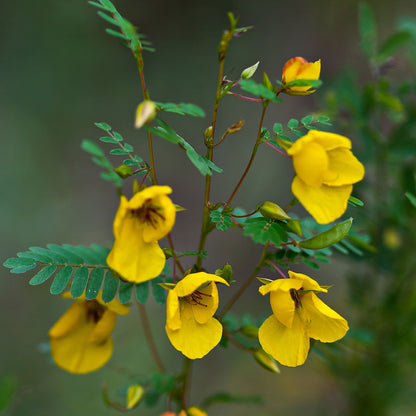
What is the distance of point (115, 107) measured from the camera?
3.60m

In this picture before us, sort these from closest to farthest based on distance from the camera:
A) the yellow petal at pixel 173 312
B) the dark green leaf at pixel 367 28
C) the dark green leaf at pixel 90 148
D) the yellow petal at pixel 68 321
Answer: the dark green leaf at pixel 90 148
the yellow petal at pixel 173 312
the yellow petal at pixel 68 321
the dark green leaf at pixel 367 28

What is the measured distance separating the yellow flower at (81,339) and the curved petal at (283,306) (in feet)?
1.47

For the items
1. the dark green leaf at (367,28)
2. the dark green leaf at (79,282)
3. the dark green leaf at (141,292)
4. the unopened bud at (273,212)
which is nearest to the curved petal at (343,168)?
the unopened bud at (273,212)

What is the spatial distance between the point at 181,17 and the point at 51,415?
330 cm

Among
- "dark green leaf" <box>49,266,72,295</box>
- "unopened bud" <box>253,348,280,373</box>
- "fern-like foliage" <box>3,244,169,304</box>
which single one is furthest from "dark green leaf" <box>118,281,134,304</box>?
"unopened bud" <box>253,348,280,373</box>

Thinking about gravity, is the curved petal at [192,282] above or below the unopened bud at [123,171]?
below

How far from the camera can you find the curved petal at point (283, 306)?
89 cm

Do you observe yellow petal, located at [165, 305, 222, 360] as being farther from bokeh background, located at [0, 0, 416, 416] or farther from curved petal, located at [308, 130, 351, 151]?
bokeh background, located at [0, 0, 416, 416]

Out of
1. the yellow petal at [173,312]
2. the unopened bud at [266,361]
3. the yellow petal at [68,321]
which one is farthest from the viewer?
the yellow petal at [68,321]

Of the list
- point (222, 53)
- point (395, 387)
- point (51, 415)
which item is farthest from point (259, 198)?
point (222, 53)

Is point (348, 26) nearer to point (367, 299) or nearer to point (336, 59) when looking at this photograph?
point (336, 59)

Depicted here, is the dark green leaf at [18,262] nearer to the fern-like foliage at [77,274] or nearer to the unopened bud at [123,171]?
the fern-like foliage at [77,274]

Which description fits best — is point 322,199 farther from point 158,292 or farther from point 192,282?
point 158,292

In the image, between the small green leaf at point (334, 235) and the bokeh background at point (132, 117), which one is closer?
the small green leaf at point (334, 235)
